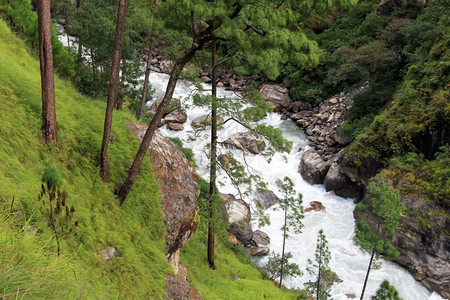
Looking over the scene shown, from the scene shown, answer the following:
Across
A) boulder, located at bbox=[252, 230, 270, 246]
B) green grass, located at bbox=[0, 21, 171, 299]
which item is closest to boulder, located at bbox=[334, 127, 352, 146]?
boulder, located at bbox=[252, 230, 270, 246]

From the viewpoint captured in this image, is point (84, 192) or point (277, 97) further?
point (277, 97)

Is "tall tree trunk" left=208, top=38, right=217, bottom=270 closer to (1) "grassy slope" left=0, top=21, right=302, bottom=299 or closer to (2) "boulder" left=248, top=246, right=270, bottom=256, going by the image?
(1) "grassy slope" left=0, top=21, right=302, bottom=299

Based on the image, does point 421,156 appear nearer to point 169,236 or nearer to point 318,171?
point 318,171

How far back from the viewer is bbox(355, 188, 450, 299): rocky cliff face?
567 inches

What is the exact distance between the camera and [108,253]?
19.1 ft

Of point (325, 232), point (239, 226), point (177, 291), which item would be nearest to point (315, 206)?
point (325, 232)

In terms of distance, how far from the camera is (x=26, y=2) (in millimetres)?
11562

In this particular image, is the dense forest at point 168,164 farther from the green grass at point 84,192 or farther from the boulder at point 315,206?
the boulder at point 315,206

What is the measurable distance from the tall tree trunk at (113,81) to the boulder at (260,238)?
1190 centimetres

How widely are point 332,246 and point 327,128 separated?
36.4ft

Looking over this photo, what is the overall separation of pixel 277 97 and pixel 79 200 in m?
27.1

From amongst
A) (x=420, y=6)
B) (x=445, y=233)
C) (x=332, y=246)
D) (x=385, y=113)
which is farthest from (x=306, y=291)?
(x=420, y=6)

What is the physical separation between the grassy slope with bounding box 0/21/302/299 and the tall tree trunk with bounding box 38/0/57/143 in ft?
0.83

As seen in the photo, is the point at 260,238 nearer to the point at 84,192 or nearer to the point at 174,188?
the point at 174,188
